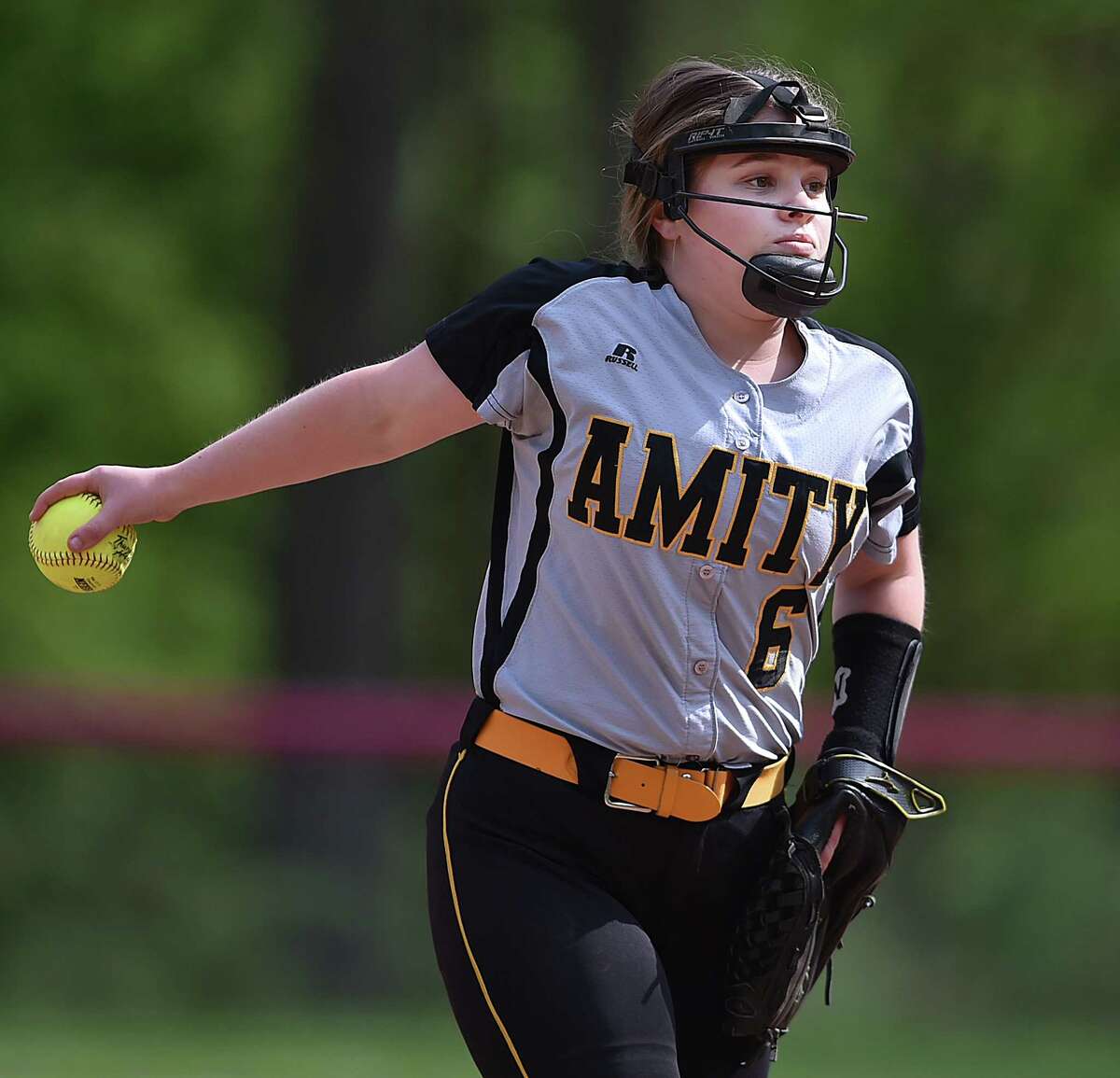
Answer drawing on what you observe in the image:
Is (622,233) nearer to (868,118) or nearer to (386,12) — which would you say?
(386,12)

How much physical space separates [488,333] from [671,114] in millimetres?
529

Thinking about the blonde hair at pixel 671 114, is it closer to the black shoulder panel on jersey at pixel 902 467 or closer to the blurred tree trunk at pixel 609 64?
the black shoulder panel on jersey at pixel 902 467

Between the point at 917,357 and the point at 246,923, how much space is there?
8.70 meters

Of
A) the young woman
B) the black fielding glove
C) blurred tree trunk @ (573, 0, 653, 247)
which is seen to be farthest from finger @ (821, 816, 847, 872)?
blurred tree trunk @ (573, 0, 653, 247)

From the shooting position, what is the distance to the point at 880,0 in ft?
44.9

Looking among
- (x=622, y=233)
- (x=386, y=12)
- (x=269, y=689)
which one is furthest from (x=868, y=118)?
(x=622, y=233)

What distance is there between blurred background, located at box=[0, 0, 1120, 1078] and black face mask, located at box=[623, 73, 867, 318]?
462cm

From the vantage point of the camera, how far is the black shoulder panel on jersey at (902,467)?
3.07 meters

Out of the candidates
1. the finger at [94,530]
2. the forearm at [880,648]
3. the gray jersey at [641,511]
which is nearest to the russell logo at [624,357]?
the gray jersey at [641,511]

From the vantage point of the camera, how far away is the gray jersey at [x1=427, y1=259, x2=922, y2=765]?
2.84m

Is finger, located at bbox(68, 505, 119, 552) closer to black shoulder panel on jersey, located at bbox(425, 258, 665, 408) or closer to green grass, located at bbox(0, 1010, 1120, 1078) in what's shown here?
black shoulder panel on jersey, located at bbox(425, 258, 665, 408)

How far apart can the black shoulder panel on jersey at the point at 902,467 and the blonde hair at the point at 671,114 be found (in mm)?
334

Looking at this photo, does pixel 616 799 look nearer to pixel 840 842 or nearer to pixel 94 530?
pixel 840 842

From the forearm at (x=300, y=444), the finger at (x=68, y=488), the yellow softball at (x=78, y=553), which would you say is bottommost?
the yellow softball at (x=78, y=553)
